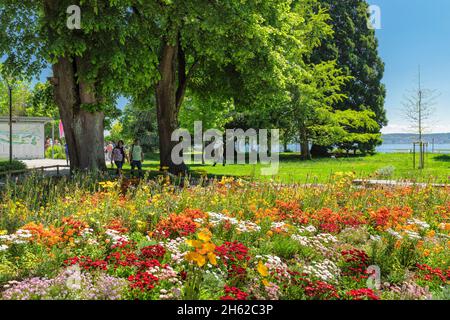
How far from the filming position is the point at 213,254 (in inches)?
153

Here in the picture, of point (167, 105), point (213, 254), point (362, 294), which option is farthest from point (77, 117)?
point (362, 294)

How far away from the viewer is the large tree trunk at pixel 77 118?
16078mm

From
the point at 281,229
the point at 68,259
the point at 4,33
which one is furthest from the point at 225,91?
the point at 68,259

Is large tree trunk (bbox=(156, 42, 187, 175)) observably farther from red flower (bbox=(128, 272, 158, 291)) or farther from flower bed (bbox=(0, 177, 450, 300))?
red flower (bbox=(128, 272, 158, 291))

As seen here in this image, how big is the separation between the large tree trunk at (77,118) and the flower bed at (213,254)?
7.95m

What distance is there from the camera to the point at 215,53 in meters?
17.1

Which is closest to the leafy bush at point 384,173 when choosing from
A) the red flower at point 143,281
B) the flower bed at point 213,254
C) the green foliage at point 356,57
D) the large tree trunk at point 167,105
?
the flower bed at point 213,254

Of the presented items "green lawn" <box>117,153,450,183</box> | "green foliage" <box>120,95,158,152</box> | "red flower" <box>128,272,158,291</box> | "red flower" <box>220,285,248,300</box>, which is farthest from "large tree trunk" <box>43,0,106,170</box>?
"green foliage" <box>120,95,158,152</box>

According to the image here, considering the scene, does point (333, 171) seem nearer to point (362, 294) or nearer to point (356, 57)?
point (362, 294)

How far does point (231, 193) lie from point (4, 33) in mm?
10988

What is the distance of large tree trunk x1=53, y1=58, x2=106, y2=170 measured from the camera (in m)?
16.1
